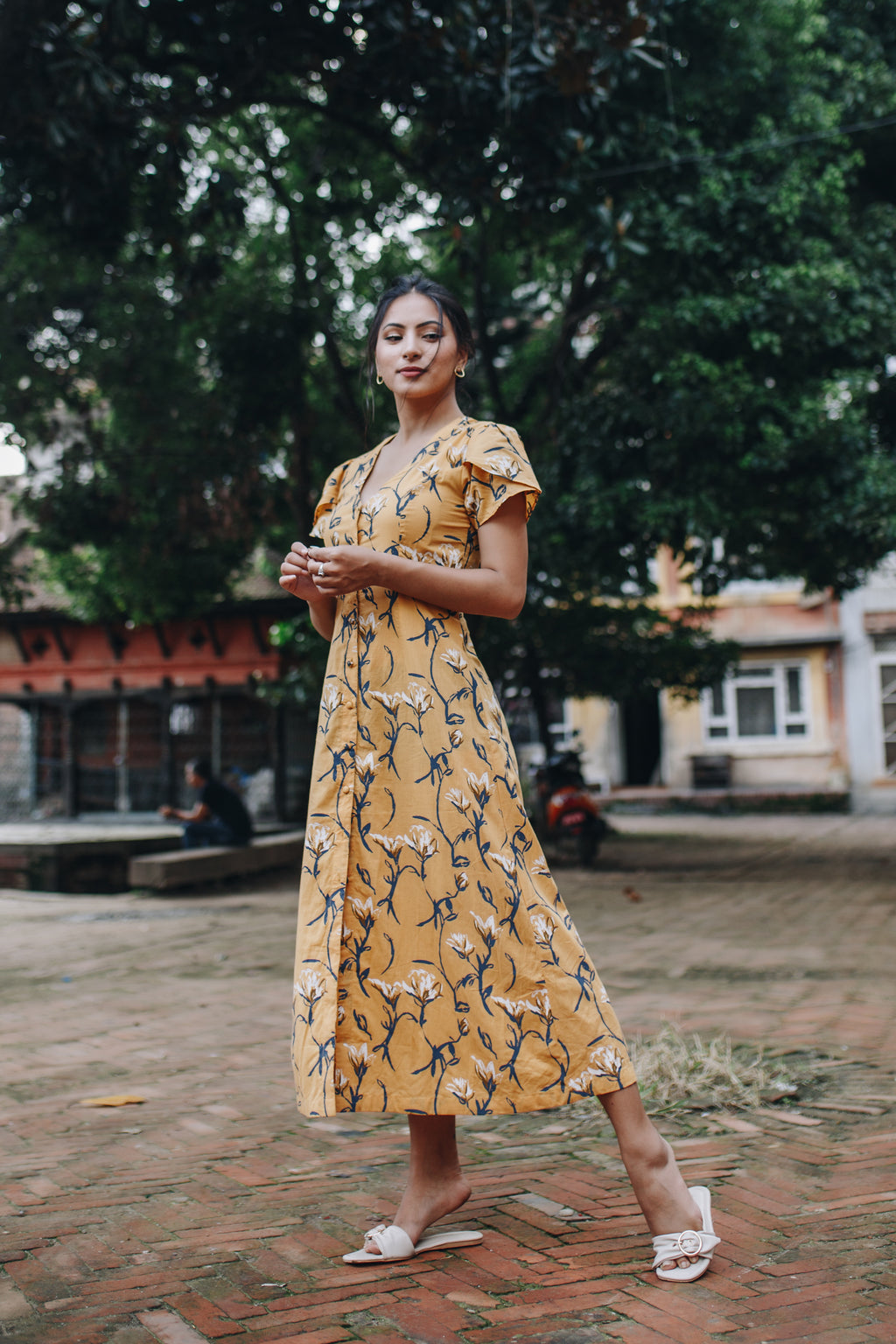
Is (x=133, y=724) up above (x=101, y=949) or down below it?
above

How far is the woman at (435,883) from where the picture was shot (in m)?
2.19

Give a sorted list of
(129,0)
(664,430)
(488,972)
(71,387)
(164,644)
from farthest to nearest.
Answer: (164,644), (71,387), (664,430), (129,0), (488,972)

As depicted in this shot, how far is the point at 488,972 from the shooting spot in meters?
2.22

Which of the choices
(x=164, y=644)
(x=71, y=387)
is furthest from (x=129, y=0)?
(x=164, y=644)

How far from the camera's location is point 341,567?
2150 mm

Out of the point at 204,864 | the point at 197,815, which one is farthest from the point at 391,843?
the point at 197,815

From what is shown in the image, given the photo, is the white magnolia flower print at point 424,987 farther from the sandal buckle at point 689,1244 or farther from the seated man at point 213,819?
the seated man at point 213,819

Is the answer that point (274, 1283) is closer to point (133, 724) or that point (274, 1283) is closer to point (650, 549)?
point (650, 549)

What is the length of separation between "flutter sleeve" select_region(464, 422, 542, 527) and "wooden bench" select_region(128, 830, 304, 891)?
8.75 meters

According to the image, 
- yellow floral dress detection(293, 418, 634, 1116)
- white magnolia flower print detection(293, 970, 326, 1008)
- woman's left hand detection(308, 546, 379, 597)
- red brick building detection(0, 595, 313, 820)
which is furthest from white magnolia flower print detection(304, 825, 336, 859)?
red brick building detection(0, 595, 313, 820)

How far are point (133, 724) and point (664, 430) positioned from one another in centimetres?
1559

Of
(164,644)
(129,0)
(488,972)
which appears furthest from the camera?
(164,644)

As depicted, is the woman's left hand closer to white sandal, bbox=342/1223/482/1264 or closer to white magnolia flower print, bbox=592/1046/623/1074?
white magnolia flower print, bbox=592/1046/623/1074

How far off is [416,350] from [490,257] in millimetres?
11273
